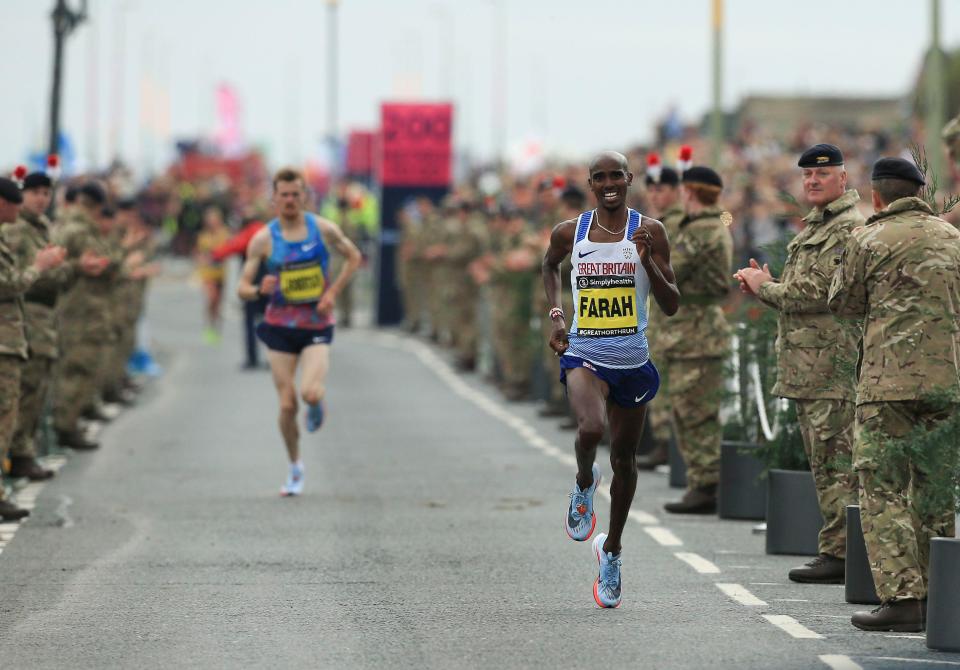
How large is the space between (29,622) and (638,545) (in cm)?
417

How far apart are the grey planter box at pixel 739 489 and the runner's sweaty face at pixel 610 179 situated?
3954mm

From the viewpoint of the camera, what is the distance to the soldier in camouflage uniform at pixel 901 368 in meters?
9.56

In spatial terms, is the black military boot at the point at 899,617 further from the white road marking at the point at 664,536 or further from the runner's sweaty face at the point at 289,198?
the runner's sweaty face at the point at 289,198

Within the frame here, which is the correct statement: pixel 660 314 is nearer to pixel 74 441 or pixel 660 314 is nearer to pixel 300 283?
pixel 300 283

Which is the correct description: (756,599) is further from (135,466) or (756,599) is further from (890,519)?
(135,466)

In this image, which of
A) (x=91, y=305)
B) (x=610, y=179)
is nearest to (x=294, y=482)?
(x=91, y=305)

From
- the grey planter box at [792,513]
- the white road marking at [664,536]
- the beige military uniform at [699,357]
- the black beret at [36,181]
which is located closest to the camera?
the grey planter box at [792,513]

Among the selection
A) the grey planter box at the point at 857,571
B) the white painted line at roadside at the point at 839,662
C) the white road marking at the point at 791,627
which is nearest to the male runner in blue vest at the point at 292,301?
the grey planter box at the point at 857,571

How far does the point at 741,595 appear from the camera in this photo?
428 inches

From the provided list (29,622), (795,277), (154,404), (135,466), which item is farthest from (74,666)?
(154,404)

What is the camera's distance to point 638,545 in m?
12.9

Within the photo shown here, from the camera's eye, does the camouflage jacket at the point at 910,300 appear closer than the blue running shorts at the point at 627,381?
Yes

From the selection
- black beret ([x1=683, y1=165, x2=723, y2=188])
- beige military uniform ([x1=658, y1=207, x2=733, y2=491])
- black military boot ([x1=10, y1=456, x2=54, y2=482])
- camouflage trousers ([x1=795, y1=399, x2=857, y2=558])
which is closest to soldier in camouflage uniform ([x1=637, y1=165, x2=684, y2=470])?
beige military uniform ([x1=658, y1=207, x2=733, y2=491])

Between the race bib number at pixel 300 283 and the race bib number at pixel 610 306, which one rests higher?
the race bib number at pixel 610 306
